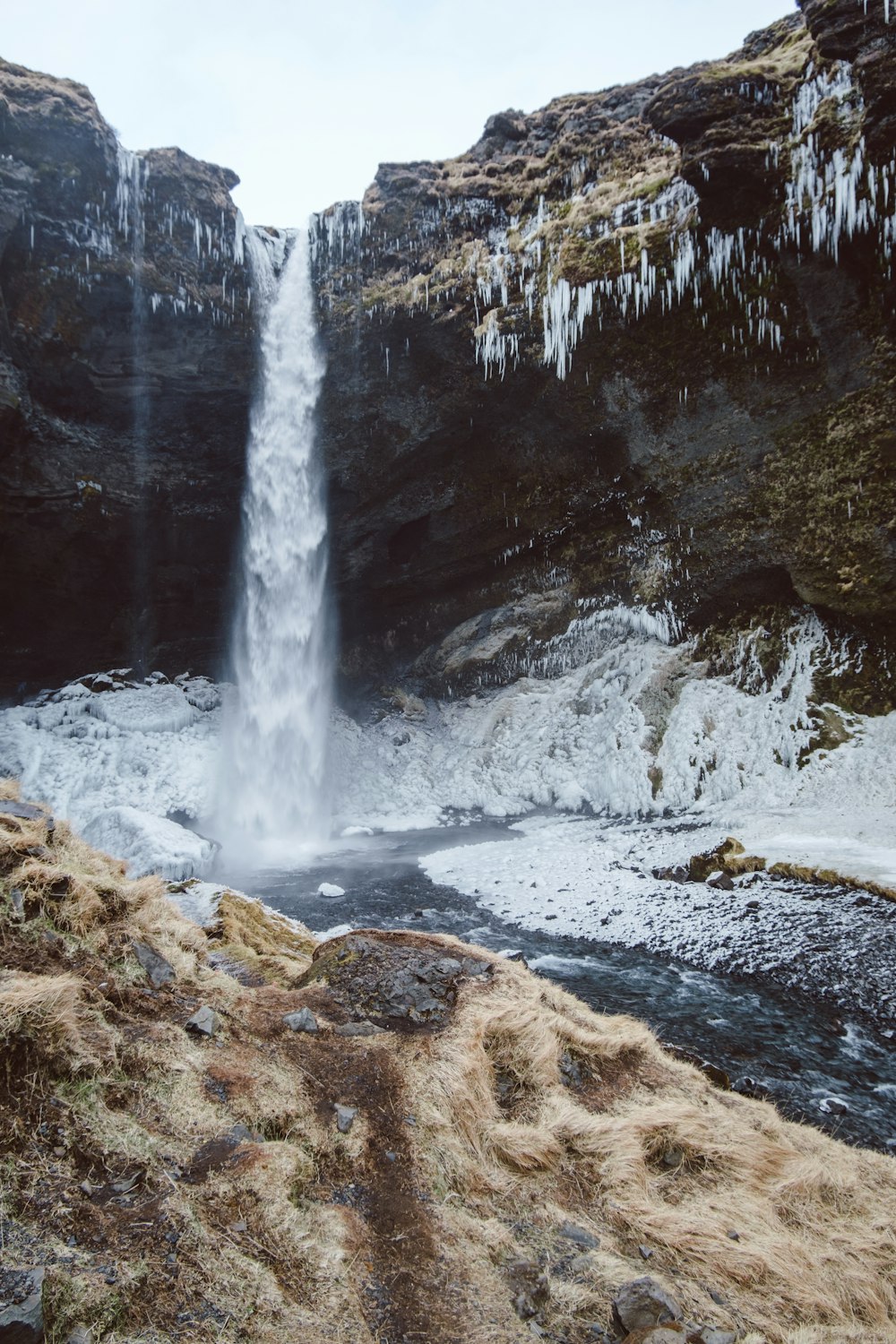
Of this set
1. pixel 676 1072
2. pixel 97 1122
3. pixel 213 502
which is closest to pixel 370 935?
pixel 676 1072

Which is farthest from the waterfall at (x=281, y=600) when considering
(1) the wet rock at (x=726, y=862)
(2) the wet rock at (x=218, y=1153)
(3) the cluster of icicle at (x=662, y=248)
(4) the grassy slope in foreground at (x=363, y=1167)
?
(2) the wet rock at (x=218, y=1153)

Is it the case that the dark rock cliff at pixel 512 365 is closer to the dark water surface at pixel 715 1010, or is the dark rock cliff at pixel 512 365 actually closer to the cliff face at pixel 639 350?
the cliff face at pixel 639 350

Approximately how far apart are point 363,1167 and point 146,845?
11476 millimetres

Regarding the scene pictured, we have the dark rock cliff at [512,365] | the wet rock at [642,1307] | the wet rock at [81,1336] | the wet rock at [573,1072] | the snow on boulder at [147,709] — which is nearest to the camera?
the wet rock at [81,1336]

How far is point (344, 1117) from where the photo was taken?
3982 millimetres

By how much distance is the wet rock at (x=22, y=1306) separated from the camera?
2105 mm

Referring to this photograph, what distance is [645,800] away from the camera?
19.1m

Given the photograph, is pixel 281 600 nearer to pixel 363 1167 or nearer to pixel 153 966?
pixel 153 966

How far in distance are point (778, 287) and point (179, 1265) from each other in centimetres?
2157

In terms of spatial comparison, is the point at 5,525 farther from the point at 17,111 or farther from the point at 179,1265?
the point at 179,1265

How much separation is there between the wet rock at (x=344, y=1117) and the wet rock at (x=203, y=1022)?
92 centimetres

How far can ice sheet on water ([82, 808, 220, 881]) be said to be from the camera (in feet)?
44.0

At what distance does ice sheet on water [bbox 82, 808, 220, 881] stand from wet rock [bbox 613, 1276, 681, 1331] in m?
11.6

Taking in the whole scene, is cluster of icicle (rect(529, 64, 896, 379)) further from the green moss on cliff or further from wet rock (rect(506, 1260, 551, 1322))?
wet rock (rect(506, 1260, 551, 1322))
